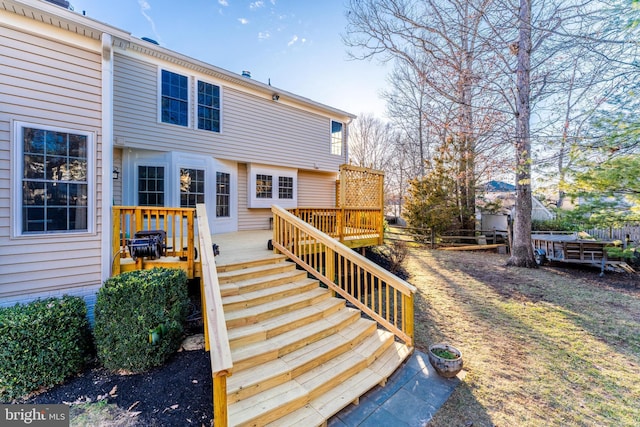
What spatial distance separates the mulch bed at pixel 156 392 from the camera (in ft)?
8.53

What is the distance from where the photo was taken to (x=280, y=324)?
138 inches

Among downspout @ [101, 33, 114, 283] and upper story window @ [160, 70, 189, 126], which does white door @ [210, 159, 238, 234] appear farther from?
downspout @ [101, 33, 114, 283]

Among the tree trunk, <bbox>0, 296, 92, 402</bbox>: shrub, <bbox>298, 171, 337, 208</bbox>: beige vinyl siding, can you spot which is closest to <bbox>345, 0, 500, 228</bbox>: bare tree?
the tree trunk

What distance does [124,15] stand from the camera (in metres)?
7.35

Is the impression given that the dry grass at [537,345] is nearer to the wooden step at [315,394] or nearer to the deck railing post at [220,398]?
the wooden step at [315,394]

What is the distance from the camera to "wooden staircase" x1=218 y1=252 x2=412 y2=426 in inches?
101

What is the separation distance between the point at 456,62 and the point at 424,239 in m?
8.46

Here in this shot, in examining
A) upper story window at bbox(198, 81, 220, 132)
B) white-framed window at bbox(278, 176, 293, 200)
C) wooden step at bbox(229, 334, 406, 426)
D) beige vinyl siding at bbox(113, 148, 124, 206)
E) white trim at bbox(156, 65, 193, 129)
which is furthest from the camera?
white-framed window at bbox(278, 176, 293, 200)

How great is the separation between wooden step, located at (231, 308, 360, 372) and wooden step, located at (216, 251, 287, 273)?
1.51 m

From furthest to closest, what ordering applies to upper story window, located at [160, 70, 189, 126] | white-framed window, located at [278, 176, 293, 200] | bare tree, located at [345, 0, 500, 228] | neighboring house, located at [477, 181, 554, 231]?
neighboring house, located at [477, 181, 554, 231] < white-framed window, located at [278, 176, 293, 200] < bare tree, located at [345, 0, 500, 228] < upper story window, located at [160, 70, 189, 126]

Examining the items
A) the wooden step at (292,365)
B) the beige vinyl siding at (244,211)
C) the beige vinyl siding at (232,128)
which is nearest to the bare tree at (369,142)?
the beige vinyl siding at (232,128)

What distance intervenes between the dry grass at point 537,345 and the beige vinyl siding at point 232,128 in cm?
614

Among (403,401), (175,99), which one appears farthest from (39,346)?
(175,99)

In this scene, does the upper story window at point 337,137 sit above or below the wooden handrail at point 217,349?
above
